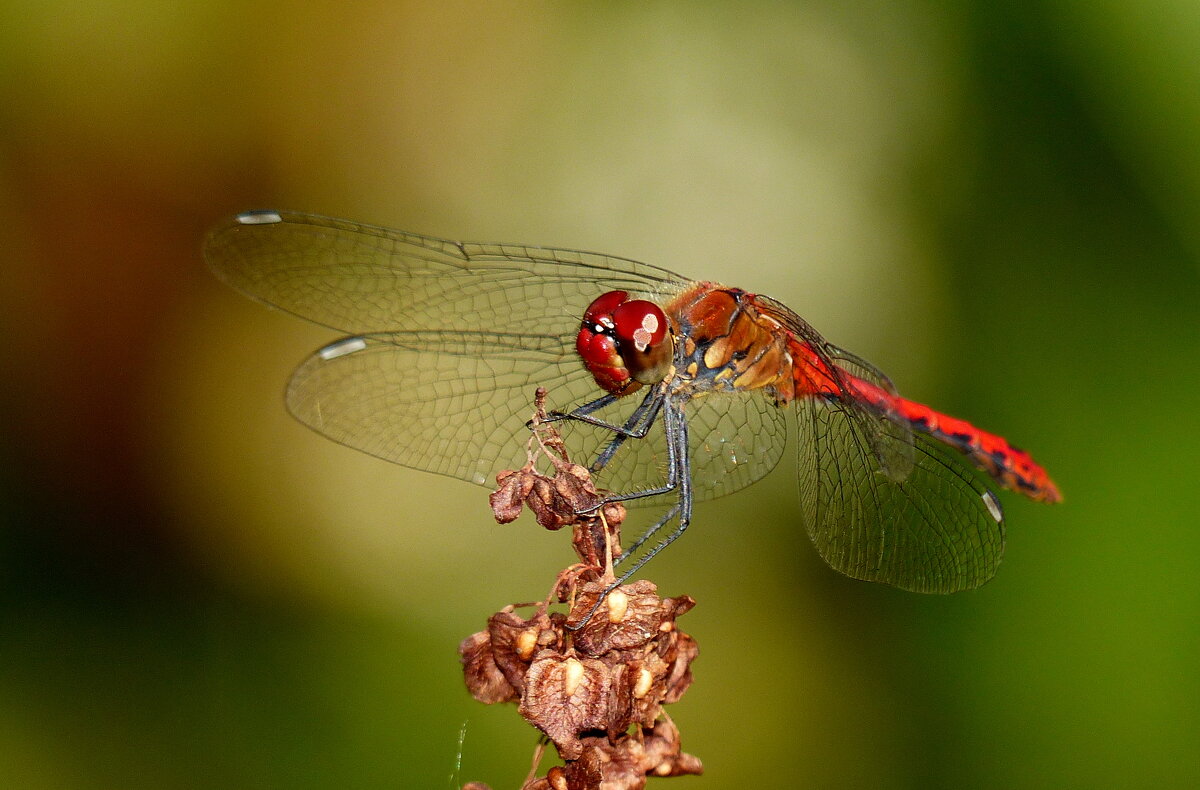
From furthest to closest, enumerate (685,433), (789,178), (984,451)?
(789,178) → (984,451) → (685,433)

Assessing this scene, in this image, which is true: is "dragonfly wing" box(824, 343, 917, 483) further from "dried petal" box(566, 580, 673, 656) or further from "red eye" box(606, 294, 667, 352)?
"dried petal" box(566, 580, 673, 656)

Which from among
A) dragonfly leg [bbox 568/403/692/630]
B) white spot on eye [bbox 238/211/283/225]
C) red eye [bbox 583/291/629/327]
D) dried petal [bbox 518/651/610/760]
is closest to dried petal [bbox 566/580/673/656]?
dried petal [bbox 518/651/610/760]

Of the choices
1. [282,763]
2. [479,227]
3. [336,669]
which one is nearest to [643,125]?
[479,227]

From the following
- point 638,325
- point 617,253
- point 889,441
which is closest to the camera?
point 638,325

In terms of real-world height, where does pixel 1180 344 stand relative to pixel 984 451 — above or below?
above

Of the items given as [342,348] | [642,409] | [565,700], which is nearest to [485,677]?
[565,700]

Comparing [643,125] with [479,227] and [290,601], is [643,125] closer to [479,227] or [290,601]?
[479,227]

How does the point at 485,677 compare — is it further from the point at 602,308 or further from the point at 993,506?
the point at 993,506
